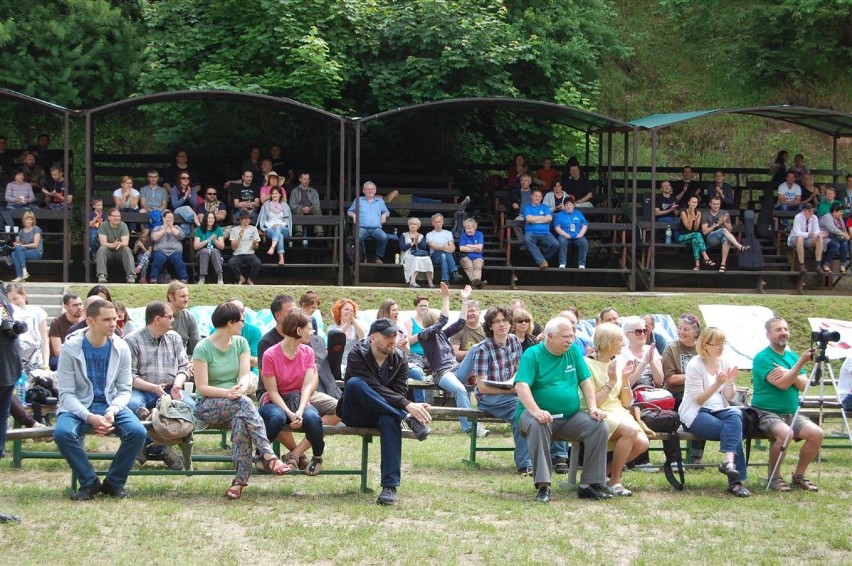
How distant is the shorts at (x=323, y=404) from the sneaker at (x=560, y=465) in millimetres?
1914

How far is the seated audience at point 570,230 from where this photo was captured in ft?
66.6

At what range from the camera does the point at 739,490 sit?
29.7 feet

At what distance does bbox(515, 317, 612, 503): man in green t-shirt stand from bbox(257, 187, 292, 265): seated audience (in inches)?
440

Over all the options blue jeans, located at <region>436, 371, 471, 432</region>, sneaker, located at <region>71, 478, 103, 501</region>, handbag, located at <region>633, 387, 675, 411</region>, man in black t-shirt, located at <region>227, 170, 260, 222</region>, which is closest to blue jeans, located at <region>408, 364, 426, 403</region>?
blue jeans, located at <region>436, 371, 471, 432</region>

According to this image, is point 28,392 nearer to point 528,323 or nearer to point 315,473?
point 315,473

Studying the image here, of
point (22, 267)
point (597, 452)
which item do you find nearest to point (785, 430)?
point (597, 452)

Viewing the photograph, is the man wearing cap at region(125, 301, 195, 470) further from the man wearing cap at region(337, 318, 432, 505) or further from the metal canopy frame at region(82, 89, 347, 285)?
the metal canopy frame at region(82, 89, 347, 285)

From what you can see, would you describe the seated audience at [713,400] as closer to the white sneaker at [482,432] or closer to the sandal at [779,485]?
the sandal at [779,485]

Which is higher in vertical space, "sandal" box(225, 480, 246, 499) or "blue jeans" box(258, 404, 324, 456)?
"blue jeans" box(258, 404, 324, 456)

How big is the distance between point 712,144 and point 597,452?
22006mm

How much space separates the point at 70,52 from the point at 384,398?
17.9 metres

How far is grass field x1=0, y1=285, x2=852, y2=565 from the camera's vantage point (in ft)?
23.5

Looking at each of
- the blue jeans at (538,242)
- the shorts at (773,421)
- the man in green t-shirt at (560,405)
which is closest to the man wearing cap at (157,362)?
the man in green t-shirt at (560,405)

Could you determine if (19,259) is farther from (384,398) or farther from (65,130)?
(384,398)
